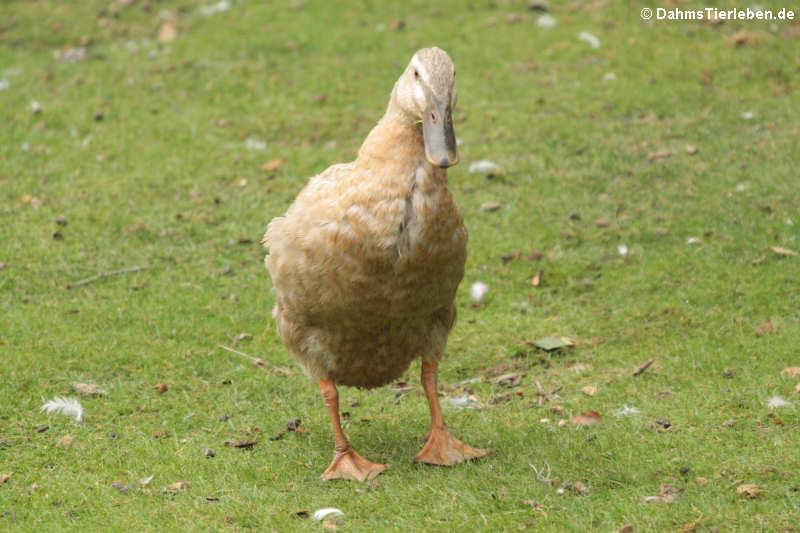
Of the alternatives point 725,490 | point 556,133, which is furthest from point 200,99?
point 725,490

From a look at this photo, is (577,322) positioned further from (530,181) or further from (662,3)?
(662,3)

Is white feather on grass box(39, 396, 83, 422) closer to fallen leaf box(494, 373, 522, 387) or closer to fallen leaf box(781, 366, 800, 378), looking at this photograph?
fallen leaf box(494, 373, 522, 387)

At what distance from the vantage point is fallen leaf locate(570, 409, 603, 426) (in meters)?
6.21

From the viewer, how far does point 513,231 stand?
9.10m

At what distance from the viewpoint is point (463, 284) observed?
8406 mm

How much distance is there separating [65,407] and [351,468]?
2040 millimetres

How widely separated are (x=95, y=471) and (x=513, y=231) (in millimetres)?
4485

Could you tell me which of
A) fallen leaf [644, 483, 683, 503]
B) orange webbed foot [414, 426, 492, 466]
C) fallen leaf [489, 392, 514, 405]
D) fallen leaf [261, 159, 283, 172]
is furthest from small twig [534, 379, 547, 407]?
fallen leaf [261, 159, 283, 172]

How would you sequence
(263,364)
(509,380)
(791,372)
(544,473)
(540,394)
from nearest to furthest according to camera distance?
(544,473) < (791,372) < (540,394) < (509,380) < (263,364)

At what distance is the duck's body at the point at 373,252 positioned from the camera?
5.20 m

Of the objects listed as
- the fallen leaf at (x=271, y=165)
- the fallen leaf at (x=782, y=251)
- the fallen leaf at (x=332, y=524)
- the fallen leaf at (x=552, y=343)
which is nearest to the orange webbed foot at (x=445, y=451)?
the fallen leaf at (x=332, y=524)

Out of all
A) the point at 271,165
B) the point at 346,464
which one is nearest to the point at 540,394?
the point at 346,464

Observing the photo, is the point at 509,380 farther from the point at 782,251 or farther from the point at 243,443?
the point at 782,251

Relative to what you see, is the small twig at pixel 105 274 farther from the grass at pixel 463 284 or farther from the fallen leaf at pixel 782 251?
the fallen leaf at pixel 782 251
